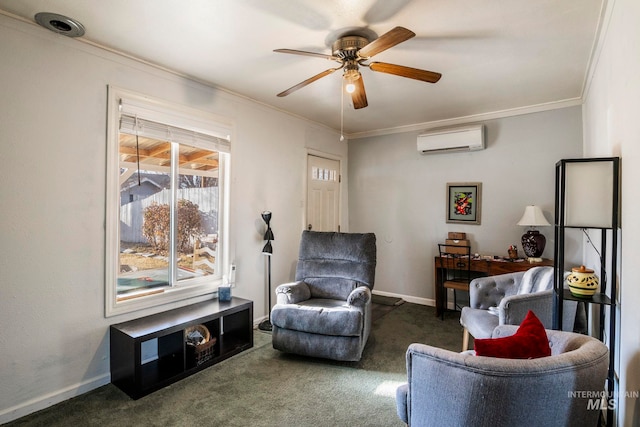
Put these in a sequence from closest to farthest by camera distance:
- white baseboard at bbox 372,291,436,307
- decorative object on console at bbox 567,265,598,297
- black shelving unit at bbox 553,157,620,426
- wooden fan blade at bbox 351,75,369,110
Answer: black shelving unit at bbox 553,157,620,426, decorative object on console at bbox 567,265,598,297, wooden fan blade at bbox 351,75,369,110, white baseboard at bbox 372,291,436,307

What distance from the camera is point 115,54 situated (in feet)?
7.98

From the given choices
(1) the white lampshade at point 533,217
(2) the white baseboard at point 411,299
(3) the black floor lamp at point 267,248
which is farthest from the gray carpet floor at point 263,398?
(1) the white lampshade at point 533,217

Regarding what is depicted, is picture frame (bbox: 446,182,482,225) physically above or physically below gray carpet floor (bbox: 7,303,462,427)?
above

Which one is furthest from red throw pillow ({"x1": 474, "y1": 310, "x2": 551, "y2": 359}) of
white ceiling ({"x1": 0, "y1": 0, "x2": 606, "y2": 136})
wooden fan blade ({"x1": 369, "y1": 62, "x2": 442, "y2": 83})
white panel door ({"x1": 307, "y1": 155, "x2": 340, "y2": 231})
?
white panel door ({"x1": 307, "y1": 155, "x2": 340, "y2": 231})

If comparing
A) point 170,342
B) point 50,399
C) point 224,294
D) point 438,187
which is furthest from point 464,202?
point 50,399

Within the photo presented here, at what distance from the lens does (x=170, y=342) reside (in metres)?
2.77

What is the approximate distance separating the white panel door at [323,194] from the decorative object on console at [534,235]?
2.38m

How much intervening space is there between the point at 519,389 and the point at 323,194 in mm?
3749

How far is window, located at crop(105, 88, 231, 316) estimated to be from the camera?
247cm

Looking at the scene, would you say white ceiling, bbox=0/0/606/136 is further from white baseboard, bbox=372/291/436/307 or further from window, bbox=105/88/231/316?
white baseboard, bbox=372/291/436/307

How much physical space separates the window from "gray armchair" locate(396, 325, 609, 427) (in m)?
2.37

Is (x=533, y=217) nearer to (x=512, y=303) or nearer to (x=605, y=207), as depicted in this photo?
(x=512, y=303)

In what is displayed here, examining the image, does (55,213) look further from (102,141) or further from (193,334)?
(193,334)

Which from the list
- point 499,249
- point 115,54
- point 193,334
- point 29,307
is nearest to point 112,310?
point 29,307
